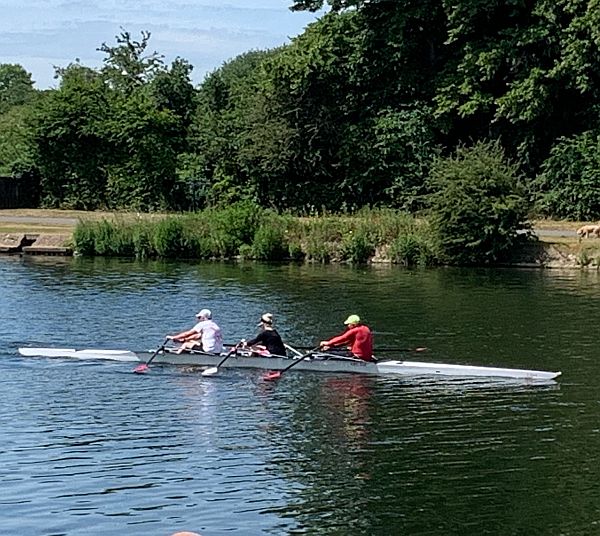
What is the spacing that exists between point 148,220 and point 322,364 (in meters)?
30.3

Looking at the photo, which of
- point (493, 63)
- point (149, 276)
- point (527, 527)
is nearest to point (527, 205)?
point (493, 63)

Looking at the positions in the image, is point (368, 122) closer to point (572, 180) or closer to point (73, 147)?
point (572, 180)

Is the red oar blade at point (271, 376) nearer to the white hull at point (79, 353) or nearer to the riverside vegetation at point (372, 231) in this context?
the white hull at point (79, 353)

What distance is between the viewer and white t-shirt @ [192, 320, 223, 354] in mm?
29203

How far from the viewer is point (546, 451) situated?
67.7 ft

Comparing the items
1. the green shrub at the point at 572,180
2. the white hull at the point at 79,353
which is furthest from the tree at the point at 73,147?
the white hull at the point at 79,353

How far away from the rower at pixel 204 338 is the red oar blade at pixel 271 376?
1666 mm

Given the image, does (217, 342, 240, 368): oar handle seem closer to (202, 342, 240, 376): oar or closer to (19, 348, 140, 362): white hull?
(202, 342, 240, 376): oar

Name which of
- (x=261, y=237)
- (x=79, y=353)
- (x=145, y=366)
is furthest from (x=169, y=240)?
(x=145, y=366)

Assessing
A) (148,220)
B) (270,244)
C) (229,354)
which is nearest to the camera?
(229,354)

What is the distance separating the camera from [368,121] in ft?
213

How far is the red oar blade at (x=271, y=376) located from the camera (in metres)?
27.6

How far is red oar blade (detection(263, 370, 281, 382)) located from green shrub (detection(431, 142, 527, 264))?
24.3 meters

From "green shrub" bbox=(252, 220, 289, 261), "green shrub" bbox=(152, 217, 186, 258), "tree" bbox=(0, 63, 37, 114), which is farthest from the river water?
"tree" bbox=(0, 63, 37, 114)
